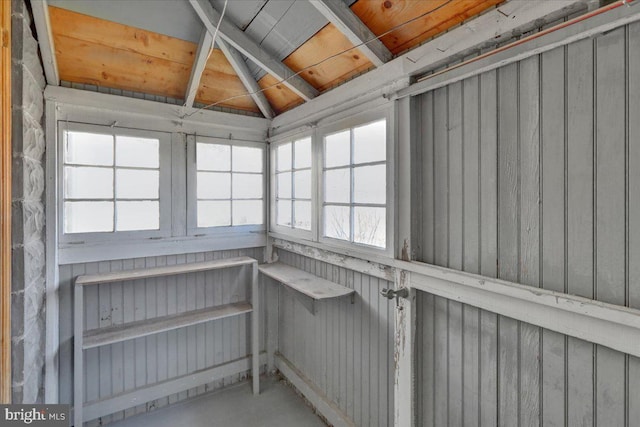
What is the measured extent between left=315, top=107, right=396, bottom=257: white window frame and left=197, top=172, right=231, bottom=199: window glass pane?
90 centimetres

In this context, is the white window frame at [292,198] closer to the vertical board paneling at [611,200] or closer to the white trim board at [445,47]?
the white trim board at [445,47]

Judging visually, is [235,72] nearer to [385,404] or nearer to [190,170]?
[190,170]

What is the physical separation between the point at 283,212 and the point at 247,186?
411 mm

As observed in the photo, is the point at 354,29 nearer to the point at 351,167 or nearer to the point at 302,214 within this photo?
the point at 351,167

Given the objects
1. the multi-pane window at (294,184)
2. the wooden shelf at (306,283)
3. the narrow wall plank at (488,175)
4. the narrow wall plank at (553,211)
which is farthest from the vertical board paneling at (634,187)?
the multi-pane window at (294,184)

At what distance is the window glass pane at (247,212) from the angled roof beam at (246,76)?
788mm

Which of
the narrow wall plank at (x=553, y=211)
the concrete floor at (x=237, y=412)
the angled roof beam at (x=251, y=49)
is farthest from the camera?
the concrete floor at (x=237, y=412)

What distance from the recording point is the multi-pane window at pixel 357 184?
1780mm

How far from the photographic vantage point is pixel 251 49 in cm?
208

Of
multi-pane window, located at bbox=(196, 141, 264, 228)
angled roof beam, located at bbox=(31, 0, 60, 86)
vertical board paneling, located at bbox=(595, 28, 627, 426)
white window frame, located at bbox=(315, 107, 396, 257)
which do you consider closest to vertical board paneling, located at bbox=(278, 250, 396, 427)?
white window frame, located at bbox=(315, 107, 396, 257)

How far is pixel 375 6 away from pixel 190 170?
5.81 feet

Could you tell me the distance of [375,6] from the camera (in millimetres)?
1529

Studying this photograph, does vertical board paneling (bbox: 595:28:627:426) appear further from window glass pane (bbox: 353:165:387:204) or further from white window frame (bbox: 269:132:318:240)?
white window frame (bbox: 269:132:318:240)

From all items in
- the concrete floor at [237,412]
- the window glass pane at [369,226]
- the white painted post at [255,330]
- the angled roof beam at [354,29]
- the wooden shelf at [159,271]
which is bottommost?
the concrete floor at [237,412]
